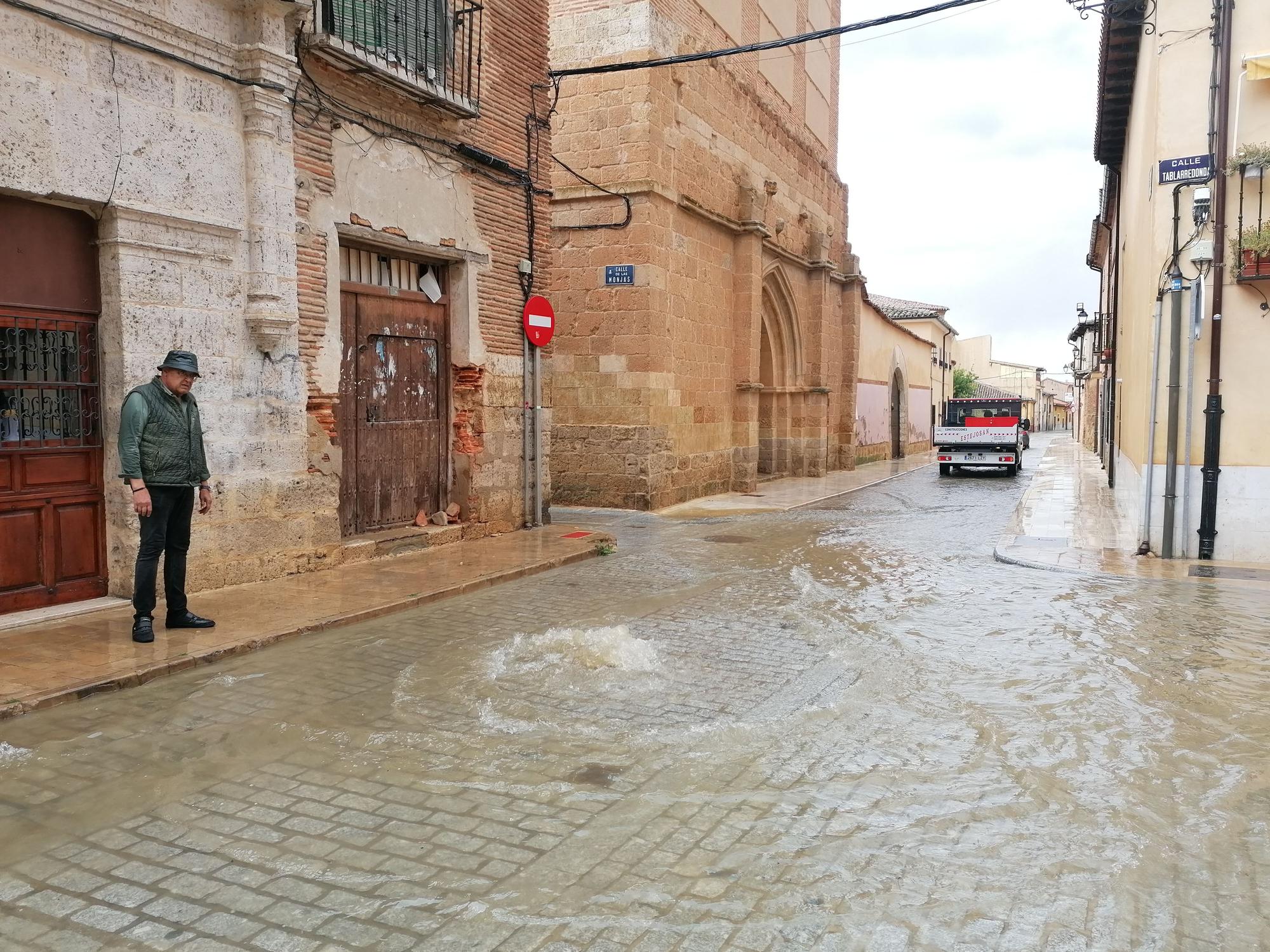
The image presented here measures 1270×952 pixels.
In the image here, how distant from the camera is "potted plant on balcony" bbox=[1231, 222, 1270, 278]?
29.6 feet

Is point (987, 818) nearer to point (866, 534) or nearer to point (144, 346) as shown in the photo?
point (144, 346)

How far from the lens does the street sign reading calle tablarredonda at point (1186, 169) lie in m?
9.44

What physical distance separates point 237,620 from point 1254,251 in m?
9.31

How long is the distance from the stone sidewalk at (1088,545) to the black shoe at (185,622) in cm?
746

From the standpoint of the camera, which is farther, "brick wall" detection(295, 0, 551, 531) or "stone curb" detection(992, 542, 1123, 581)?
"stone curb" detection(992, 542, 1123, 581)

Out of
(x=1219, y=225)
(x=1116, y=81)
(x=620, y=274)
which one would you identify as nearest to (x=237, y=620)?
(x=1219, y=225)

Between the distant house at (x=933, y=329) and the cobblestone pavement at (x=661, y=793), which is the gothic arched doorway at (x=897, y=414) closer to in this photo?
the distant house at (x=933, y=329)

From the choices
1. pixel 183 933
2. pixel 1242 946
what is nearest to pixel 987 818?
pixel 1242 946

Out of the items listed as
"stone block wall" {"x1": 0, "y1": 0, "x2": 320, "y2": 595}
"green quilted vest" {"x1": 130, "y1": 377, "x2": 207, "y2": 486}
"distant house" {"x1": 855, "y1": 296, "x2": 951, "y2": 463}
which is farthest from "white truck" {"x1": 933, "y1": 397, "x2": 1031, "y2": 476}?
"green quilted vest" {"x1": 130, "y1": 377, "x2": 207, "y2": 486}

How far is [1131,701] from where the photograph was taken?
503 cm

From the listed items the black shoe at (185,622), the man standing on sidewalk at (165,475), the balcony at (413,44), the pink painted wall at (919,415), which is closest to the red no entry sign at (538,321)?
the balcony at (413,44)

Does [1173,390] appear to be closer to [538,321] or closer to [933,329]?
[538,321]

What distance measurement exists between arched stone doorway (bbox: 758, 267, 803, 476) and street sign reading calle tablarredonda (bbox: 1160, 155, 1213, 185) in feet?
40.0

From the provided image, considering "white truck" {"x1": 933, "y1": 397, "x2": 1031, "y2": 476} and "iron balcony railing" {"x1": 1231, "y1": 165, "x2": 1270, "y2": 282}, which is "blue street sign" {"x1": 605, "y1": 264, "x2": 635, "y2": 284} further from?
"white truck" {"x1": 933, "y1": 397, "x2": 1031, "y2": 476}
